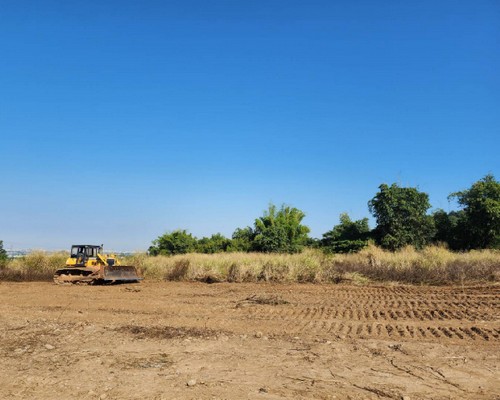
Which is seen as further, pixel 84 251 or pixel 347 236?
pixel 347 236

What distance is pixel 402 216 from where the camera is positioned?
95.1 feet

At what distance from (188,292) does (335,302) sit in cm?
560

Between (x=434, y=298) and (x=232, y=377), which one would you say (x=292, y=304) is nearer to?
(x=434, y=298)

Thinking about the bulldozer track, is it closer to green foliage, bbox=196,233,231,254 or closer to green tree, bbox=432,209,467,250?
green tree, bbox=432,209,467,250

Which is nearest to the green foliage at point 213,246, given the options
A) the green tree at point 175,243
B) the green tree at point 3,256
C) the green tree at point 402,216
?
the green tree at point 175,243

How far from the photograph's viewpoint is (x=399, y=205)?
28938mm

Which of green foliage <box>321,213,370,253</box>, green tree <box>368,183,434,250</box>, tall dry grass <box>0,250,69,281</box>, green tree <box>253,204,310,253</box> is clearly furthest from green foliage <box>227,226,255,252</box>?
tall dry grass <box>0,250,69,281</box>

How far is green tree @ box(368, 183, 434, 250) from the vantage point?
94.4 feet

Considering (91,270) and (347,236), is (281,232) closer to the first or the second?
(347,236)

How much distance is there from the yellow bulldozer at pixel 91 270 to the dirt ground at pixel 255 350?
649 cm

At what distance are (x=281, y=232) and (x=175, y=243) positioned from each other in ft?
40.6

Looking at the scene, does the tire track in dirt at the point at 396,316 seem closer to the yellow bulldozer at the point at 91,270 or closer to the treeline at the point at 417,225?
the yellow bulldozer at the point at 91,270

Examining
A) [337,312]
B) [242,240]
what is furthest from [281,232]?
[337,312]

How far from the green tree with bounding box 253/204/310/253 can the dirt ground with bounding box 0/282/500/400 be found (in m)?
17.5
